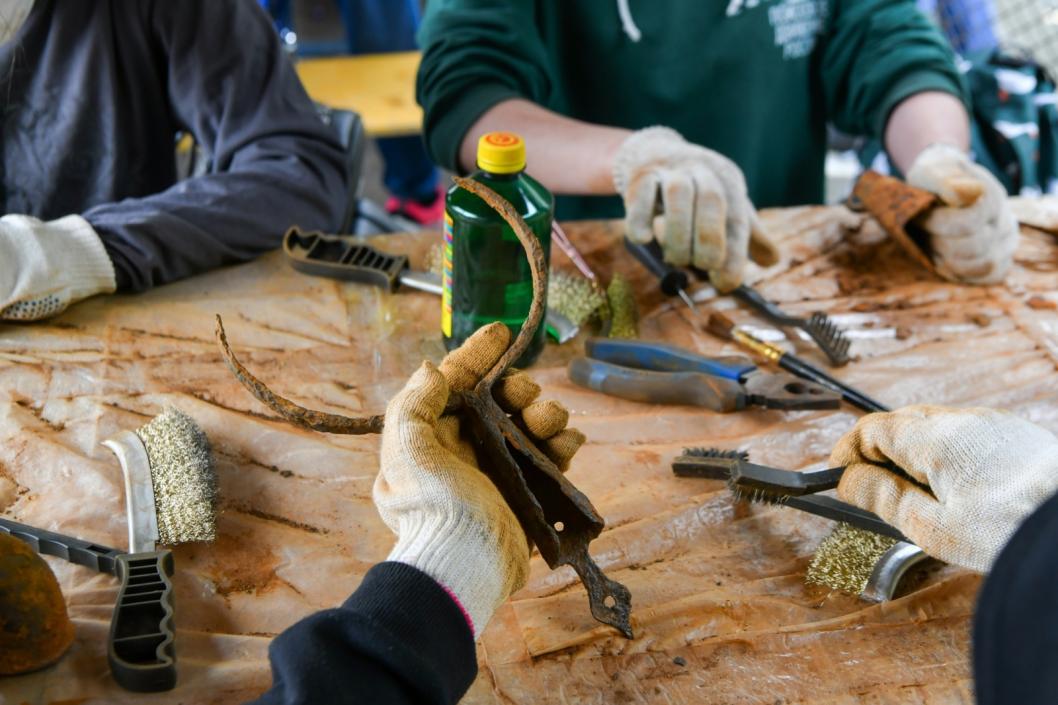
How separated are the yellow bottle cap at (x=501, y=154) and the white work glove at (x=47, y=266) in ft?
1.78

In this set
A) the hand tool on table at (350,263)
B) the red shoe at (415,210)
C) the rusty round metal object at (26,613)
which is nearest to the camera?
the rusty round metal object at (26,613)

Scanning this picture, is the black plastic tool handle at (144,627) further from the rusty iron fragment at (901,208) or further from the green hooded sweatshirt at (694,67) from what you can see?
the rusty iron fragment at (901,208)

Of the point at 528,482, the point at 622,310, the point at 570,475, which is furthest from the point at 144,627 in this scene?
the point at 622,310

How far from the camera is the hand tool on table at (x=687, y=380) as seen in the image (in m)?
1.14

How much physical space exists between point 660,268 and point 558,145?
33 cm

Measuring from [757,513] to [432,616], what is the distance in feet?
1.44

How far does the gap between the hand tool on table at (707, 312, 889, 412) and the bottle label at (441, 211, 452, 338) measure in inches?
15.1

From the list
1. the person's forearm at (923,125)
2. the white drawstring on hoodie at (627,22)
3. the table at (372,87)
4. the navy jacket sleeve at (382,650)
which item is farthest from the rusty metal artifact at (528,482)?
the table at (372,87)

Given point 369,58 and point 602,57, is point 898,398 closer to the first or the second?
point 602,57

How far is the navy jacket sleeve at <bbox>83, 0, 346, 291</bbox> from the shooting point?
1.32 metres

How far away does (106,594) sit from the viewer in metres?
0.85

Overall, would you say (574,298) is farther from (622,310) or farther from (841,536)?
(841,536)

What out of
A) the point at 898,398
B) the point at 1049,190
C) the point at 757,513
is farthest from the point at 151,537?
the point at 1049,190

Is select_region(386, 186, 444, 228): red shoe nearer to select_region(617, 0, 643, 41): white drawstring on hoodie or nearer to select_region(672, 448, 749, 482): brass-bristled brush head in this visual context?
select_region(617, 0, 643, 41): white drawstring on hoodie
